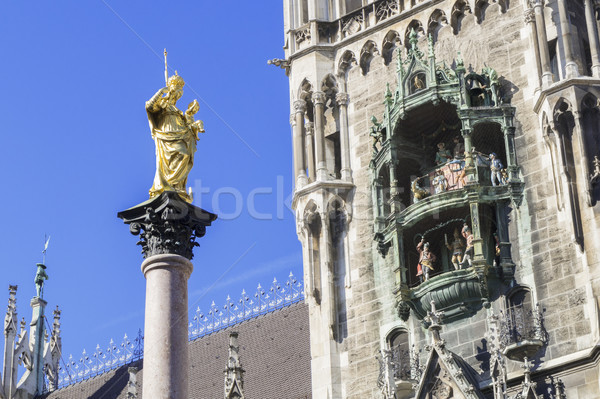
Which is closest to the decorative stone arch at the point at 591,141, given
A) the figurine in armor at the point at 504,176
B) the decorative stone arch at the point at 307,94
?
the figurine in armor at the point at 504,176

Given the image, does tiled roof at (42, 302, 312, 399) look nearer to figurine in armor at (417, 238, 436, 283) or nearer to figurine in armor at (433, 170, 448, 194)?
figurine in armor at (417, 238, 436, 283)

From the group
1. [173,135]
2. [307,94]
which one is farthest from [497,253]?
[173,135]

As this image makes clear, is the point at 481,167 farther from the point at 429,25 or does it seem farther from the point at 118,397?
the point at 118,397

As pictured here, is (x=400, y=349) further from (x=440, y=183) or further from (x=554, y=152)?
(x=554, y=152)

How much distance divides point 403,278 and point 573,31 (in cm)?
698

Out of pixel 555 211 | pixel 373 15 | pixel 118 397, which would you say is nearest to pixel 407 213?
pixel 555 211

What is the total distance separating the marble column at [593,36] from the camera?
3422cm

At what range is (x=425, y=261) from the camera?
35219mm

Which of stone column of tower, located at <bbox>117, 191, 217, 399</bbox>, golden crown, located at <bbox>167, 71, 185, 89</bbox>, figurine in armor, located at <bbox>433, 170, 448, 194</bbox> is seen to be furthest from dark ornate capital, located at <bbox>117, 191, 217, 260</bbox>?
figurine in armor, located at <bbox>433, 170, 448, 194</bbox>

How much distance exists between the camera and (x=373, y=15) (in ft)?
129

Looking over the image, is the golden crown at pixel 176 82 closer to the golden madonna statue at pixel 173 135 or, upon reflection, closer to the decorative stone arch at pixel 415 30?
the golden madonna statue at pixel 173 135

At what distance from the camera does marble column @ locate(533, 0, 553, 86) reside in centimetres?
3456

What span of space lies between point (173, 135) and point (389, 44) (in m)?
10.6

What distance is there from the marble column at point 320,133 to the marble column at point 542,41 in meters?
6.09
